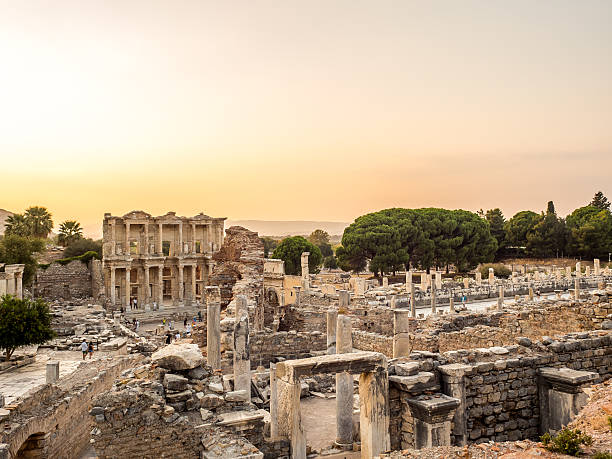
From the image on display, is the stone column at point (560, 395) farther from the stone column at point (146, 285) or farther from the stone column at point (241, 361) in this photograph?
the stone column at point (146, 285)

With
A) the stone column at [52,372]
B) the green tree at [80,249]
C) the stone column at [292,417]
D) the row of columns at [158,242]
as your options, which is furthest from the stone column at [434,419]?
the green tree at [80,249]

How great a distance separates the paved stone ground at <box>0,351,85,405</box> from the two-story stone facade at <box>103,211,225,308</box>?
26.5 meters

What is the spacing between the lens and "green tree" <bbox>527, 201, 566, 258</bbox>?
75000mm

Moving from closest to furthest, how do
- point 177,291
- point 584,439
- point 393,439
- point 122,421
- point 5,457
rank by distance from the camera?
point 584,439
point 122,421
point 393,439
point 5,457
point 177,291

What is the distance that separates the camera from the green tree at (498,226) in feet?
267


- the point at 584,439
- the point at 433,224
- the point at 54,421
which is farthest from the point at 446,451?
the point at 433,224

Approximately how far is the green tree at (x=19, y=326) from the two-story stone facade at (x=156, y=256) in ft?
93.0

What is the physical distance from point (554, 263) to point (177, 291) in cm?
5541

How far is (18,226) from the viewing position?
63.2 m

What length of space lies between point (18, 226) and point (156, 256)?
22288 millimetres

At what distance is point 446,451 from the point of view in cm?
508

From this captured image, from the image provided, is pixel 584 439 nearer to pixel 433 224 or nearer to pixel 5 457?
pixel 5 457

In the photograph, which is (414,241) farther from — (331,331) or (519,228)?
(331,331)

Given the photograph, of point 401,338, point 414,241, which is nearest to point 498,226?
point 414,241
